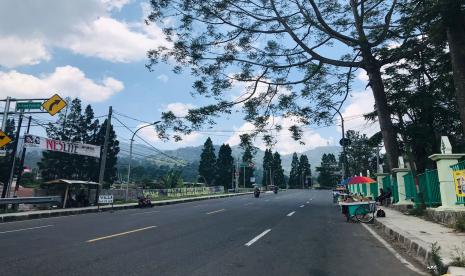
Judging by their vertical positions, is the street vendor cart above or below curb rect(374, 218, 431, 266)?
above

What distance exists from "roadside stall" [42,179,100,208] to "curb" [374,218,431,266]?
21573 millimetres

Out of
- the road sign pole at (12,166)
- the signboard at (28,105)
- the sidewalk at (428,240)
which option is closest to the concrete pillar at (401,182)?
the sidewalk at (428,240)

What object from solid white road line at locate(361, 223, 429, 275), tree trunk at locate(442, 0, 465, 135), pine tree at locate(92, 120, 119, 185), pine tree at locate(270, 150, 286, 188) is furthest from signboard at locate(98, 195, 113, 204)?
pine tree at locate(270, 150, 286, 188)

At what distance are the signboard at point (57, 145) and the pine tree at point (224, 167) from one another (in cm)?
6789

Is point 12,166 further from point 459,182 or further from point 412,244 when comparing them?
point 459,182

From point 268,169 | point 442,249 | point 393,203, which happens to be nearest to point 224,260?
point 442,249

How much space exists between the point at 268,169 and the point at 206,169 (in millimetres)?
36367

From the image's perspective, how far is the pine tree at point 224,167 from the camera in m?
98.3

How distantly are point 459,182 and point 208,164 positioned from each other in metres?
85.2

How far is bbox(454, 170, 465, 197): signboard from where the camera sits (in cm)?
1180

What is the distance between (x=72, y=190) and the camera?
27391 mm

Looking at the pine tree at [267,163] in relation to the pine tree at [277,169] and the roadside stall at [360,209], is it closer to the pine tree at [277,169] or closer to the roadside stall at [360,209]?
the pine tree at [277,169]

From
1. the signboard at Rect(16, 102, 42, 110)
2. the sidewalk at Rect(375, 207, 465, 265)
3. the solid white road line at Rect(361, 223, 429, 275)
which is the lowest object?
the solid white road line at Rect(361, 223, 429, 275)

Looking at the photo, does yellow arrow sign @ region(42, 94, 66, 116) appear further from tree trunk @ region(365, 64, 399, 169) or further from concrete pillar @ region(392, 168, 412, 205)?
concrete pillar @ region(392, 168, 412, 205)
